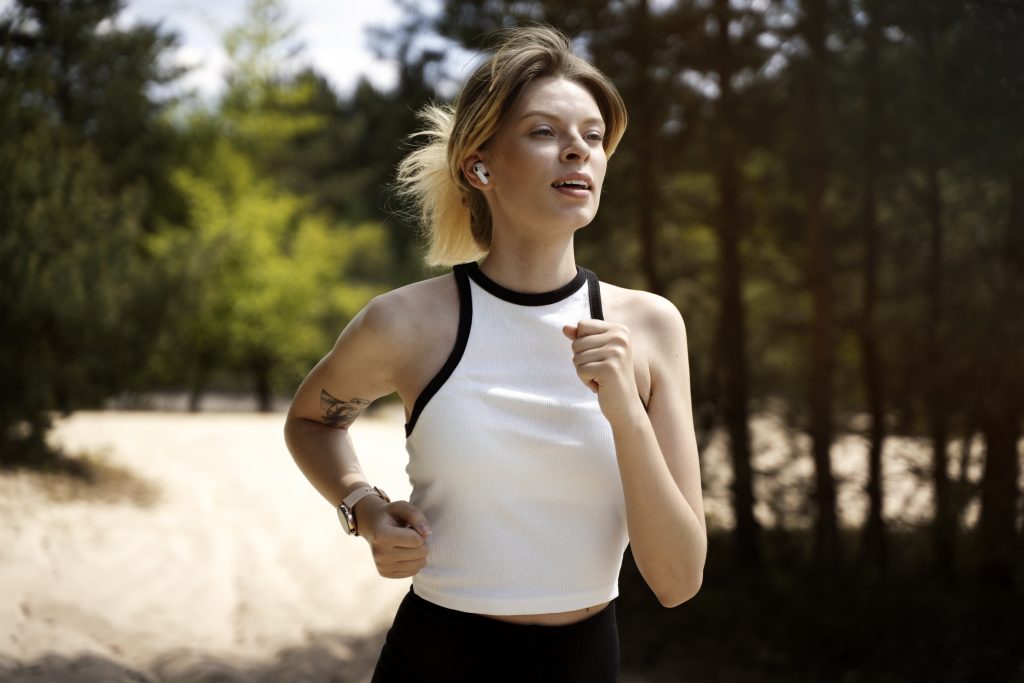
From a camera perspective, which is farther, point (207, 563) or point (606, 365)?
point (207, 563)

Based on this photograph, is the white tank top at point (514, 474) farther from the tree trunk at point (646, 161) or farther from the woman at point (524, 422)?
the tree trunk at point (646, 161)

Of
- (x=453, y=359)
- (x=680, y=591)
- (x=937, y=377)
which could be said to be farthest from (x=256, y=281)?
(x=680, y=591)

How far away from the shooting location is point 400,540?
1.31m

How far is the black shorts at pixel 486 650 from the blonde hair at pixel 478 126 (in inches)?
23.4

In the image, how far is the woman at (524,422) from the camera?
1.33m

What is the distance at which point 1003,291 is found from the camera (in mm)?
4160

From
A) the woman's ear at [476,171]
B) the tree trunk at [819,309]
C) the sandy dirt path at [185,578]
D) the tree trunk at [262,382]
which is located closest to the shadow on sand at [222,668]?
the sandy dirt path at [185,578]

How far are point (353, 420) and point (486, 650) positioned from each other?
0.39m

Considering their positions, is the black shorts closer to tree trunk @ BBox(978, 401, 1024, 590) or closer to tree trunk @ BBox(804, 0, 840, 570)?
tree trunk @ BBox(978, 401, 1024, 590)

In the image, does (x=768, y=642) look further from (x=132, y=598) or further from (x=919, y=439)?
(x=132, y=598)

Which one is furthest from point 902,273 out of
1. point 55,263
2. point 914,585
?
point 55,263

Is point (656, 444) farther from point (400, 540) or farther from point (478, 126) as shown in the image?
point (478, 126)

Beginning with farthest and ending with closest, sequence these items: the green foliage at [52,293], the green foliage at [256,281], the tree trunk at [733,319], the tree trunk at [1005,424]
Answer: the green foliage at [256,281]
the green foliage at [52,293]
the tree trunk at [733,319]
the tree trunk at [1005,424]

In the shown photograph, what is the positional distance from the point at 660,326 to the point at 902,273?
11.9ft
